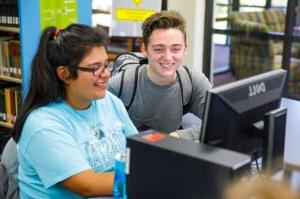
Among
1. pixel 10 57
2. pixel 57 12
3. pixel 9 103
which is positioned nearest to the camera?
pixel 57 12

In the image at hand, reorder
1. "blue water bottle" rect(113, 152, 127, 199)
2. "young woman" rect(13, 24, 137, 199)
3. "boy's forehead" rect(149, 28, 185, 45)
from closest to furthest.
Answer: "blue water bottle" rect(113, 152, 127, 199), "young woman" rect(13, 24, 137, 199), "boy's forehead" rect(149, 28, 185, 45)

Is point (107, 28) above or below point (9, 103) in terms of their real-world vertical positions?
above

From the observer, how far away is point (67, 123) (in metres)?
1.46

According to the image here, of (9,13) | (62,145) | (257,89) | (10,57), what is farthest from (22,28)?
(257,89)

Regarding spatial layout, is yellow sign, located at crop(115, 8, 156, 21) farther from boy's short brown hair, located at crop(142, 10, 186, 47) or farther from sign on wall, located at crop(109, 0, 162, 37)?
boy's short brown hair, located at crop(142, 10, 186, 47)

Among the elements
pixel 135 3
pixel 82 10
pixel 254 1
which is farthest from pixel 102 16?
pixel 254 1

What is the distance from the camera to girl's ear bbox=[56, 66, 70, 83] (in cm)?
151

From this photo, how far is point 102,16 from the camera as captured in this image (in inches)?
171

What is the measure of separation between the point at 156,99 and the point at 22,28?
149 centimetres

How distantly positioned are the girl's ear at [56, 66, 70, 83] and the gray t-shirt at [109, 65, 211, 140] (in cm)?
52

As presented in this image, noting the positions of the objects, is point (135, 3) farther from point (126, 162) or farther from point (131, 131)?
point (126, 162)

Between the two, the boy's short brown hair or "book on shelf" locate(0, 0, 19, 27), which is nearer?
the boy's short brown hair

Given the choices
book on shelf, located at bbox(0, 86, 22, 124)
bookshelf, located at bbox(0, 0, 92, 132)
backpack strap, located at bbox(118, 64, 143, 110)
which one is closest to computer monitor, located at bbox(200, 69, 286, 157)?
backpack strap, located at bbox(118, 64, 143, 110)

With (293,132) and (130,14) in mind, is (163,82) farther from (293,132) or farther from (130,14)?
(130,14)
